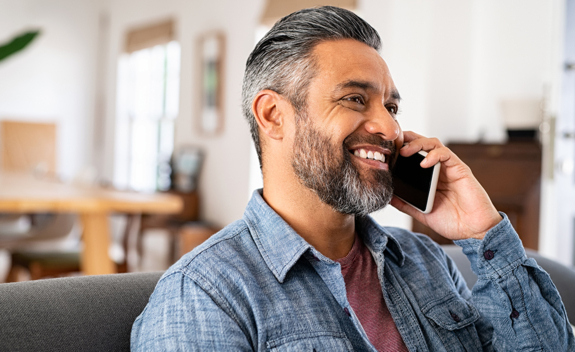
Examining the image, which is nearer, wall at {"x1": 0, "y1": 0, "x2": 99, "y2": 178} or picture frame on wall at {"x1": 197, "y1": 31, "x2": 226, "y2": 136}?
picture frame on wall at {"x1": 197, "y1": 31, "x2": 226, "y2": 136}

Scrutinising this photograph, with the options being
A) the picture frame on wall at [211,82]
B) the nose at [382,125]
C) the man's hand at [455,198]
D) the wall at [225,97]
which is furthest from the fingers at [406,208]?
the picture frame on wall at [211,82]

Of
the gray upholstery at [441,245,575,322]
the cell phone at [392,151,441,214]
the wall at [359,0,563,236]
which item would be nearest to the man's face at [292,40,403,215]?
the cell phone at [392,151,441,214]

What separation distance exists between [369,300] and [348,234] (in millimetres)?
150

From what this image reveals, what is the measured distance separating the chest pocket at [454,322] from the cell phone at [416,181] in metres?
0.20

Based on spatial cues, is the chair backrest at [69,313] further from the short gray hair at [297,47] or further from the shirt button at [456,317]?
the shirt button at [456,317]

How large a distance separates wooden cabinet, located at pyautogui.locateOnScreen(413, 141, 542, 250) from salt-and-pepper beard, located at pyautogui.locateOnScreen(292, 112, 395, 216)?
2.12 meters

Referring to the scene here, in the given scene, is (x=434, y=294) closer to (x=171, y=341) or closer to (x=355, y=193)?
(x=355, y=193)

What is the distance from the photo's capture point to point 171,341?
32.4 inches

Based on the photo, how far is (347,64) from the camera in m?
1.08

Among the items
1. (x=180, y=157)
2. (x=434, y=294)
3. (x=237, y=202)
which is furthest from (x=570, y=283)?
(x=180, y=157)

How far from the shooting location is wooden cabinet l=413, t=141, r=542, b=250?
2973mm

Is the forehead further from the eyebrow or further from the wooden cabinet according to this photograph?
the wooden cabinet

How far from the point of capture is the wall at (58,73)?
7.64m

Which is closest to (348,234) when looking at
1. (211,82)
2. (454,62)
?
(454,62)
